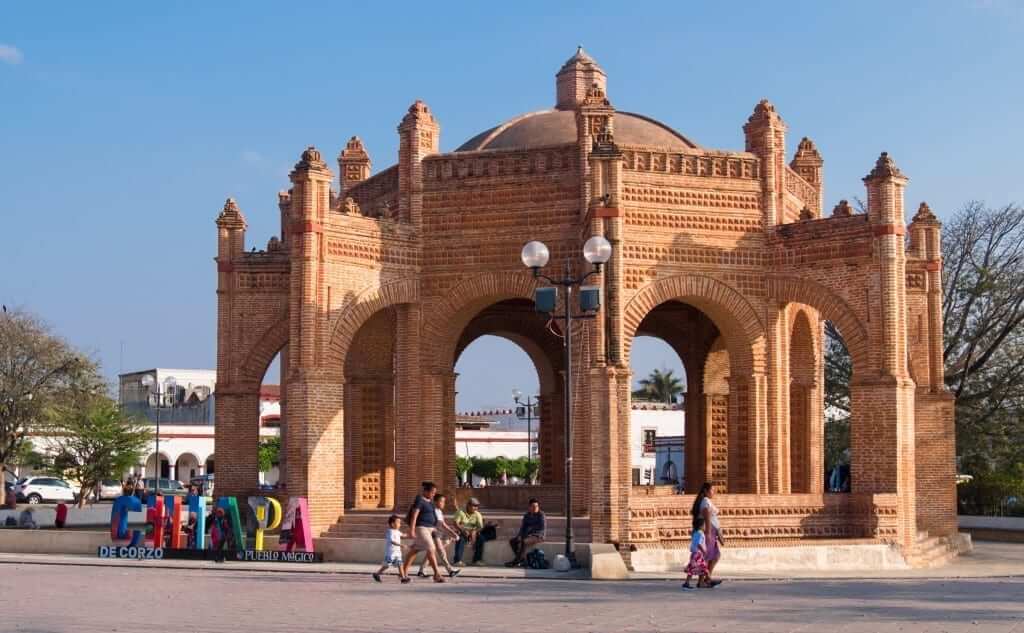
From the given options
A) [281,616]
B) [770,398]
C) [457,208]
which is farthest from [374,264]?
[281,616]

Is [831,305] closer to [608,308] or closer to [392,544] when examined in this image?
[608,308]

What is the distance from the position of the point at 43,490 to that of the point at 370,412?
28613mm

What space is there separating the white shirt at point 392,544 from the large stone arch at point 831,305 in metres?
8.97

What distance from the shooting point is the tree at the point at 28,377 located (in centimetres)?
4206

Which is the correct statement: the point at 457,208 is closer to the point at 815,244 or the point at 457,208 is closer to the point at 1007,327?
the point at 815,244

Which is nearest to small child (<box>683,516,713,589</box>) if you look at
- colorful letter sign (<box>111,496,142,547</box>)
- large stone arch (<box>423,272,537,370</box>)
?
large stone arch (<box>423,272,537,370</box>)

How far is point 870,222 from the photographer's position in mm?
22297

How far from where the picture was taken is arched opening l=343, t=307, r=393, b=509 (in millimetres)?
26172

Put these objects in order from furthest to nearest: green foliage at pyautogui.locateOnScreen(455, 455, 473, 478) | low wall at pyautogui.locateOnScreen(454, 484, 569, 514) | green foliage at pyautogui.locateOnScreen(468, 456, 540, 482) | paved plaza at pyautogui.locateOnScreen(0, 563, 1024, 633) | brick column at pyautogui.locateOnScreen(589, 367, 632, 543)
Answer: green foliage at pyautogui.locateOnScreen(468, 456, 540, 482)
green foliage at pyautogui.locateOnScreen(455, 455, 473, 478)
low wall at pyautogui.locateOnScreen(454, 484, 569, 514)
brick column at pyautogui.locateOnScreen(589, 367, 632, 543)
paved plaza at pyautogui.locateOnScreen(0, 563, 1024, 633)

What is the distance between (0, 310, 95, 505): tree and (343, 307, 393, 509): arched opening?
19572 mm

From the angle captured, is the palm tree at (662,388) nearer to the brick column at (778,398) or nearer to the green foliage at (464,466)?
the green foliage at (464,466)

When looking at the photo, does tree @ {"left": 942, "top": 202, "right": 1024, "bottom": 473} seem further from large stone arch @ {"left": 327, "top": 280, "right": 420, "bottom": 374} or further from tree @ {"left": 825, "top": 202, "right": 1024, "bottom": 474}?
large stone arch @ {"left": 327, "top": 280, "right": 420, "bottom": 374}

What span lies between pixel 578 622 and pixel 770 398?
12514mm

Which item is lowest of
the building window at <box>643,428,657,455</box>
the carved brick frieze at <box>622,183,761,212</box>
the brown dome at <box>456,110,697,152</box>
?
the building window at <box>643,428,657,455</box>
